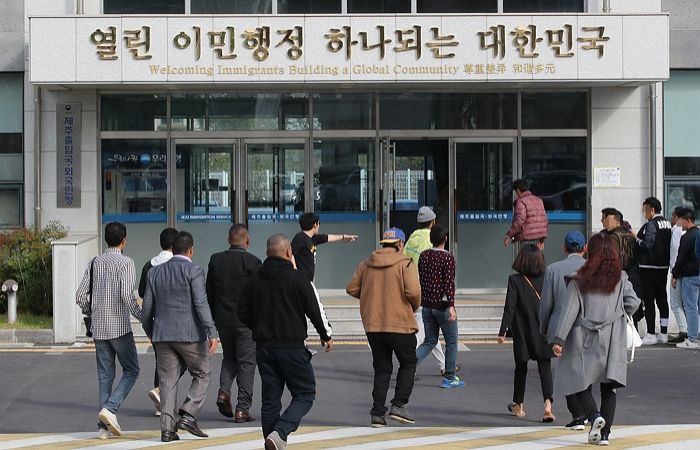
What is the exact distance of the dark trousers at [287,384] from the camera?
992 centimetres

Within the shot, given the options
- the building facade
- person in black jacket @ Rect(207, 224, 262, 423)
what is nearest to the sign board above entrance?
the building facade

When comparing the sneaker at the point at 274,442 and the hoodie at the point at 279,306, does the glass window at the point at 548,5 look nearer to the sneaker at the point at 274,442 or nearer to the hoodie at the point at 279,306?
the hoodie at the point at 279,306

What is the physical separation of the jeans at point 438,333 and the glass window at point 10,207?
30.6ft

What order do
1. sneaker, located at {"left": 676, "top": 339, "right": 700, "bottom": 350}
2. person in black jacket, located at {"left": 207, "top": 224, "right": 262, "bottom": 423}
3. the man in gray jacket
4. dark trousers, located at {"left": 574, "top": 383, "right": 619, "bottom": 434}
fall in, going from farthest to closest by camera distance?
sneaker, located at {"left": 676, "top": 339, "right": 700, "bottom": 350}
person in black jacket, located at {"left": 207, "top": 224, "right": 262, "bottom": 423}
the man in gray jacket
dark trousers, located at {"left": 574, "top": 383, "right": 619, "bottom": 434}

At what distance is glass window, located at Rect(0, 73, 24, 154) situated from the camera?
67.4 feet

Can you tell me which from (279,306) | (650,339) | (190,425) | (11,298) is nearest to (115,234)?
(190,425)

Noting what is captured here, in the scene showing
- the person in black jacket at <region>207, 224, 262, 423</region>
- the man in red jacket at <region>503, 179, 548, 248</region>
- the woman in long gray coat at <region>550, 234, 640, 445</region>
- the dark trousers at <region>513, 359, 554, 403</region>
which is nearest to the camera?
the woman in long gray coat at <region>550, 234, 640, 445</region>

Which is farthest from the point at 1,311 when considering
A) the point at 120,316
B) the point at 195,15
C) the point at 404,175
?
the point at 120,316

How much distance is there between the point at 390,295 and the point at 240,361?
1608mm

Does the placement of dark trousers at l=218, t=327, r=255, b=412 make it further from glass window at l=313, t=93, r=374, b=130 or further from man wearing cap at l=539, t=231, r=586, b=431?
glass window at l=313, t=93, r=374, b=130

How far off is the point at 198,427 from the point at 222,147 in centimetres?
986

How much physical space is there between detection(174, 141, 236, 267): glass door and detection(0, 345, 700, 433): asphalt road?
4387 millimetres

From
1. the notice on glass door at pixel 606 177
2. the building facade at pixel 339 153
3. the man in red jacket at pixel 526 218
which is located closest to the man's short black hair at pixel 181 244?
the man in red jacket at pixel 526 218

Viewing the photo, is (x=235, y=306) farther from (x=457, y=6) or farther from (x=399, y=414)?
(x=457, y=6)
